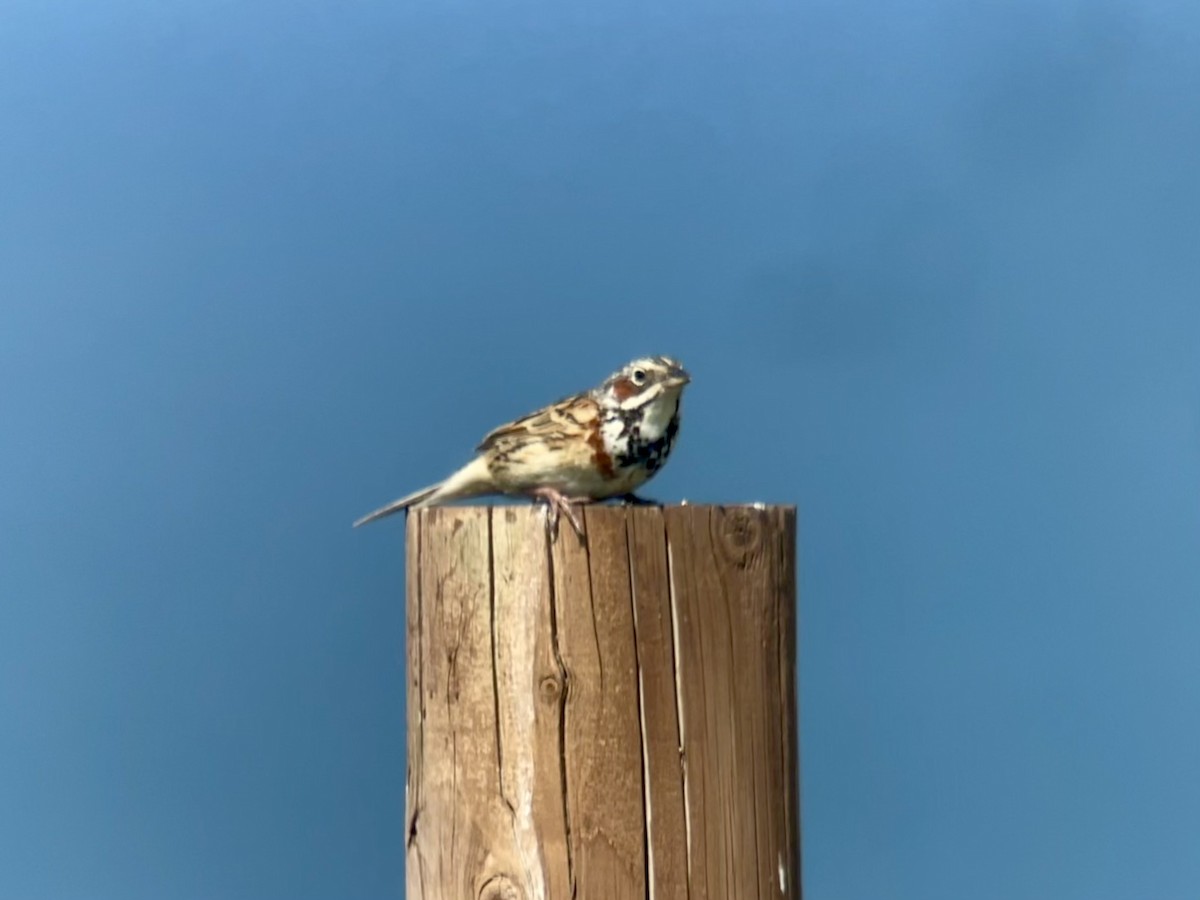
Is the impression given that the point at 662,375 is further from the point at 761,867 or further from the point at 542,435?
the point at 761,867

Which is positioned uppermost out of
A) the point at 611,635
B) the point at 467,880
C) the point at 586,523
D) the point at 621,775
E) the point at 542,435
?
the point at 542,435

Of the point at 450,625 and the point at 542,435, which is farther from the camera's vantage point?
the point at 542,435

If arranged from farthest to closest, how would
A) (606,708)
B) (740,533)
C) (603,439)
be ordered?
(603,439)
(740,533)
(606,708)

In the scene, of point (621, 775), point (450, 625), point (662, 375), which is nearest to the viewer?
point (621, 775)

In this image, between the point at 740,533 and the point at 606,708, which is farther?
the point at 740,533

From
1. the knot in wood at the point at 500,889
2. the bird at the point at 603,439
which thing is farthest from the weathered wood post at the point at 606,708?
the bird at the point at 603,439

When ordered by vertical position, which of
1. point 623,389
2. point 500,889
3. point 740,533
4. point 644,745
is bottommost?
point 500,889

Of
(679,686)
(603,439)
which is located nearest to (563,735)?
(679,686)

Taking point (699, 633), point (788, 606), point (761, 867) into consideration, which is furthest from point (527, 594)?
point (761, 867)

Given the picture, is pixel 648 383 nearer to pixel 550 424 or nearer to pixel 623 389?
pixel 623 389
